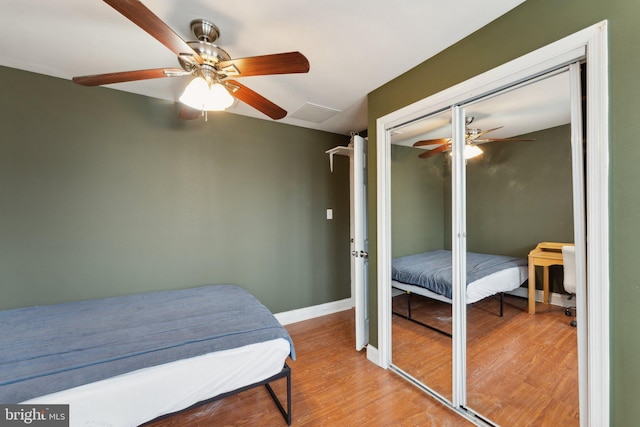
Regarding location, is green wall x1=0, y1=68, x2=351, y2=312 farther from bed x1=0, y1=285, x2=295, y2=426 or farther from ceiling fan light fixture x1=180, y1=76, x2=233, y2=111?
ceiling fan light fixture x1=180, y1=76, x2=233, y2=111

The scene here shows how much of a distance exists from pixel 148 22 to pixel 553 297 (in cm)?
249

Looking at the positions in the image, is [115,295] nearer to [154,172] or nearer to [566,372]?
[154,172]

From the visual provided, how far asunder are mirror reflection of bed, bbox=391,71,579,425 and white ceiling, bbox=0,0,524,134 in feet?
1.71

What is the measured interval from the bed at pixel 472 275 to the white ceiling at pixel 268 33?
4.77 feet

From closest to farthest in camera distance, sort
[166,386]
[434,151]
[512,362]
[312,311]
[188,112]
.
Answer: [166,386], [512,362], [434,151], [188,112], [312,311]

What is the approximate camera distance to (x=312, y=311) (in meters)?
3.41

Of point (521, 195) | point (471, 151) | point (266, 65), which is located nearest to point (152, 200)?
point (266, 65)

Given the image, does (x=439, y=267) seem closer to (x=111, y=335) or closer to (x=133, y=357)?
(x=133, y=357)

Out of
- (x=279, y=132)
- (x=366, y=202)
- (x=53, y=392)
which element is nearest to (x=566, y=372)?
(x=366, y=202)

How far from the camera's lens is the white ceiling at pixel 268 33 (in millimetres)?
1414

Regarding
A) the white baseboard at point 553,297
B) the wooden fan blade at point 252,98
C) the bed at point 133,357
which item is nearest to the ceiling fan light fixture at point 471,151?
the white baseboard at point 553,297

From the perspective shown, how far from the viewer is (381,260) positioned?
229 centimetres

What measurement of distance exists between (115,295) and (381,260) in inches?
96.1

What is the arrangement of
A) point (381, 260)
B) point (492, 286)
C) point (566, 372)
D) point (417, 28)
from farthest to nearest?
point (381, 260), point (492, 286), point (417, 28), point (566, 372)
